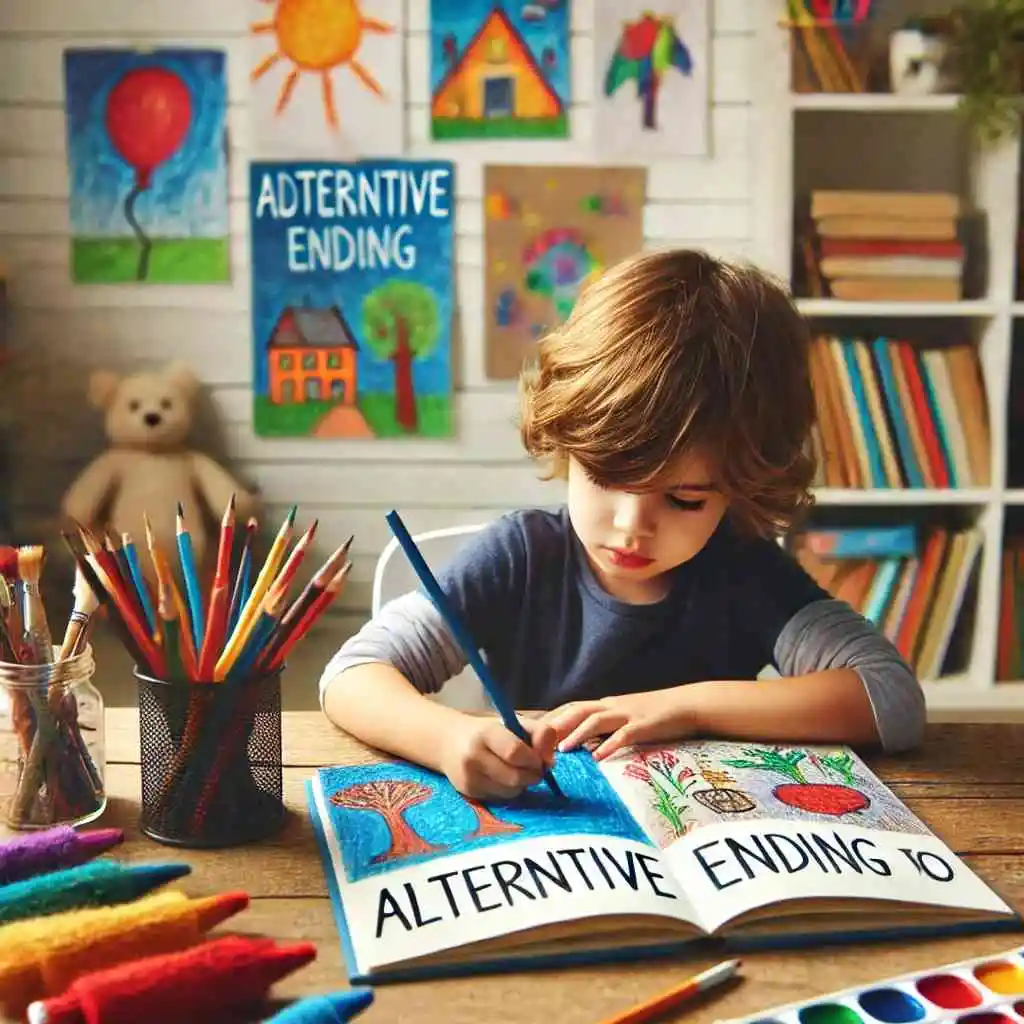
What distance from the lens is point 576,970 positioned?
68 centimetres

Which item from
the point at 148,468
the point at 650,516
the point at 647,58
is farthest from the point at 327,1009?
the point at 647,58

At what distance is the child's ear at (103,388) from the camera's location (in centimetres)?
267

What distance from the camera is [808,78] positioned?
2398mm

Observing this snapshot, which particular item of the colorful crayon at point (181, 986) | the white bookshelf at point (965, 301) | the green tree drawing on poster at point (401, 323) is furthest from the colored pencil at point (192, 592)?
the green tree drawing on poster at point (401, 323)

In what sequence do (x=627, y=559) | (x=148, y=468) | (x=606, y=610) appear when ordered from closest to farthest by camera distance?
1. (x=627, y=559)
2. (x=606, y=610)
3. (x=148, y=468)

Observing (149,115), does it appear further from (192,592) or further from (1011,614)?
(192,592)

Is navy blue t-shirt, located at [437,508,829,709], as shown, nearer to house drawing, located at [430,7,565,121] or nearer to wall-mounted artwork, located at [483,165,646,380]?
wall-mounted artwork, located at [483,165,646,380]

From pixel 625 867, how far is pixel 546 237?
2.12 meters

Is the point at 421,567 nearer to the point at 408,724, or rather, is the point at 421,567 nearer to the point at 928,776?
the point at 408,724

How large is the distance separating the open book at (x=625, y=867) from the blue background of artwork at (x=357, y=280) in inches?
74.2

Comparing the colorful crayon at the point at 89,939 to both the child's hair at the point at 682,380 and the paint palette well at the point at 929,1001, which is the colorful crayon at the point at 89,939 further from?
the child's hair at the point at 682,380

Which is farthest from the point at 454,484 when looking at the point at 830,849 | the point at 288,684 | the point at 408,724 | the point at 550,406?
the point at 830,849

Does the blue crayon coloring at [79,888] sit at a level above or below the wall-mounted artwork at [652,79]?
below

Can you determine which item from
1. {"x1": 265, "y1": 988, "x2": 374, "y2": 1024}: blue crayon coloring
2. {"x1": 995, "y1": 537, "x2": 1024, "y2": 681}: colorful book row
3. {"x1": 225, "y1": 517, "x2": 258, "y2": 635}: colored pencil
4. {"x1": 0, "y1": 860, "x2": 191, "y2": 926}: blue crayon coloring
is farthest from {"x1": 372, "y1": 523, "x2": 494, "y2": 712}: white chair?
{"x1": 995, "y1": 537, "x2": 1024, "y2": 681}: colorful book row
